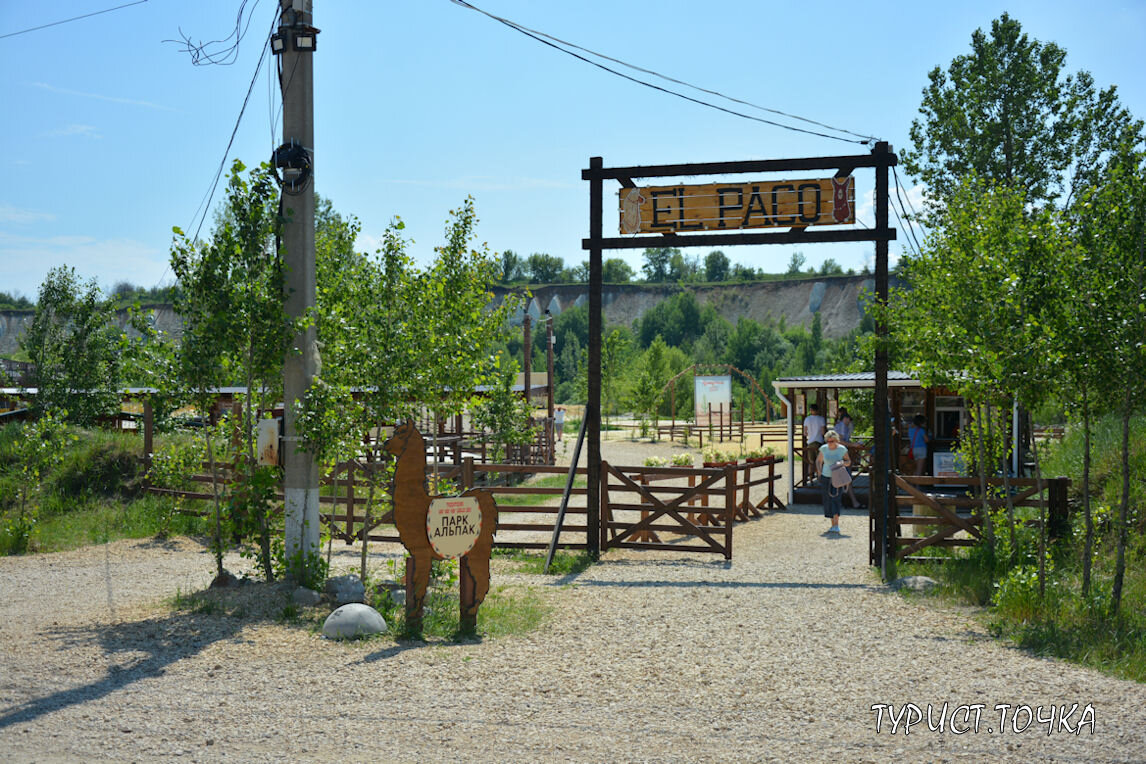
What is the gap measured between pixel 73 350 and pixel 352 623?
17780 millimetres

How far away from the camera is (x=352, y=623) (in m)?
7.54

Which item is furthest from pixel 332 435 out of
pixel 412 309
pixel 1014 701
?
pixel 1014 701

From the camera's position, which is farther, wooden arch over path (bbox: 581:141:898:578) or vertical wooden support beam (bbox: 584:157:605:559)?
vertical wooden support beam (bbox: 584:157:605:559)

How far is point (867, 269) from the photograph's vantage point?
12525 cm

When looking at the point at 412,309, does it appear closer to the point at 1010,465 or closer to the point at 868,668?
the point at 868,668

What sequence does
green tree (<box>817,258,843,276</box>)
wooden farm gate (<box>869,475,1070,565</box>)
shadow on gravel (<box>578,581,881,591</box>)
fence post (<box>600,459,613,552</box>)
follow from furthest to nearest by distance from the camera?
green tree (<box>817,258,843,276</box>) < fence post (<box>600,459,613,552</box>) < wooden farm gate (<box>869,475,1070,565</box>) < shadow on gravel (<box>578,581,881,591</box>)

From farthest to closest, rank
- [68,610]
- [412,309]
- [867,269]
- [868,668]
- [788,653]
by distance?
[867,269] < [412,309] < [68,610] < [788,653] < [868,668]

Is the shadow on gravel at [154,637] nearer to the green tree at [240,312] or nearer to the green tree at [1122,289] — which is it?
the green tree at [240,312]

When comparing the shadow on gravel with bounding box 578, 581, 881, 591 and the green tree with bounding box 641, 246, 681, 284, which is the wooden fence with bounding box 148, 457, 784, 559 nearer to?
the shadow on gravel with bounding box 578, 581, 881, 591

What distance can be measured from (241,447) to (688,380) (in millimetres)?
53220

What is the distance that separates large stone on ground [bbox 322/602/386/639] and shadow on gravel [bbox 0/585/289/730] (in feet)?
2.42

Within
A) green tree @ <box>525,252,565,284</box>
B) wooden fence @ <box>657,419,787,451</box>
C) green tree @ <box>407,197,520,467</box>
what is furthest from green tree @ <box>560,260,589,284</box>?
green tree @ <box>407,197,520,467</box>

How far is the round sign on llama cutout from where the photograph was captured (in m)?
7.71

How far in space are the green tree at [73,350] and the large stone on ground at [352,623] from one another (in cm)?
1666
